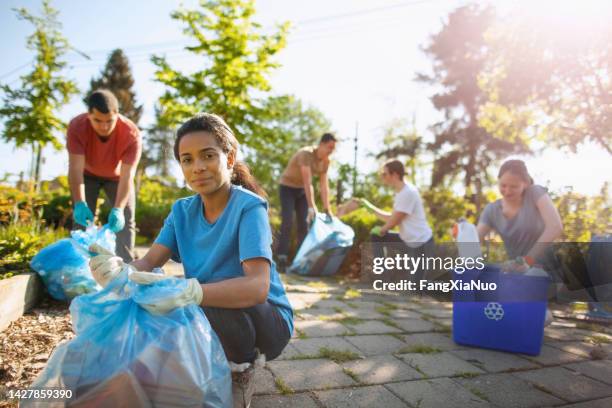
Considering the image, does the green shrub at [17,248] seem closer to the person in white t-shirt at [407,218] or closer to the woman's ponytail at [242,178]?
the woman's ponytail at [242,178]

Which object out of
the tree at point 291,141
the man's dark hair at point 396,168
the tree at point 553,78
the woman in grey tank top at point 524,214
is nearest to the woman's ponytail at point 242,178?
the woman in grey tank top at point 524,214

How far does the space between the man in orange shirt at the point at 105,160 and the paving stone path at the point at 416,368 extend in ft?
5.23

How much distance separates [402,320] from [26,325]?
8.28 feet

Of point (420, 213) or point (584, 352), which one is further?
point (420, 213)

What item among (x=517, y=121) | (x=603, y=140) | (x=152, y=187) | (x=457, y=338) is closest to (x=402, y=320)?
(x=457, y=338)

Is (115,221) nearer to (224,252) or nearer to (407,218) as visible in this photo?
(224,252)

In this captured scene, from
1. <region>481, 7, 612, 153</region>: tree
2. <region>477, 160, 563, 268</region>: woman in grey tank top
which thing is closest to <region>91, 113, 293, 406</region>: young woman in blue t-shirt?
<region>477, 160, 563, 268</region>: woman in grey tank top

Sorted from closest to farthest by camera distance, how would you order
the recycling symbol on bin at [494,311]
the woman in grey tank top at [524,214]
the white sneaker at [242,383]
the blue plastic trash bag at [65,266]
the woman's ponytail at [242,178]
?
the white sneaker at [242,383], the woman's ponytail at [242,178], the recycling symbol on bin at [494,311], the blue plastic trash bag at [65,266], the woman in grey tank top at [524,214]

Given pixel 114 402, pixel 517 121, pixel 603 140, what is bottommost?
pixel 114 402

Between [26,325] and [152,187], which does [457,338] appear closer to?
[26,325]

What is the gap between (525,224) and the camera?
3002 mm

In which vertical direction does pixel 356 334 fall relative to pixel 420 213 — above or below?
below

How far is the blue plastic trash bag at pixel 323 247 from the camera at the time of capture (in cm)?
480

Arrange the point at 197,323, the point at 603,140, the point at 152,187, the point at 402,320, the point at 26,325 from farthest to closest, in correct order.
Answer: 1. the point at 152,187
2. the point at 603,140
3. the point at 402,320
4. the point at 26,325
5. the point at 197,323
